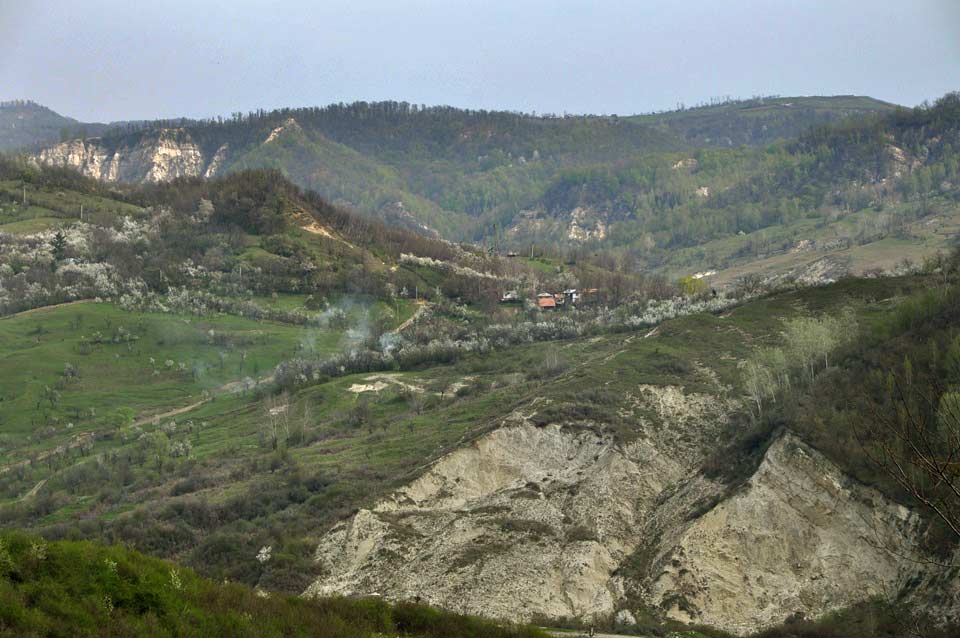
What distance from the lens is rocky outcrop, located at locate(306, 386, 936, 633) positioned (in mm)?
45125

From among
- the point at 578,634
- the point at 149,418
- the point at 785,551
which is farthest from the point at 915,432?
the point at 149,418

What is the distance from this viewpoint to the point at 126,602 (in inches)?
896

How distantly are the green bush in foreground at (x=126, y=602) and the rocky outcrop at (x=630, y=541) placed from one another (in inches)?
803

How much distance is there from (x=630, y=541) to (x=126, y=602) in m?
33.0

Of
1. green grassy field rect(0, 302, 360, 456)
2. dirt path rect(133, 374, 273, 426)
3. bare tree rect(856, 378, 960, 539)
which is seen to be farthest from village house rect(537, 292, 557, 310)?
bare tree rect(856, 378, 960, 539)

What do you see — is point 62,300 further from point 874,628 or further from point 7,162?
point 874,628

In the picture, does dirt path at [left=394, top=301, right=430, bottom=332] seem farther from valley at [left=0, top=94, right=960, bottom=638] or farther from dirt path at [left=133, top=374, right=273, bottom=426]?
dirt path at [left=133, top=374, right=273, bottom=426]

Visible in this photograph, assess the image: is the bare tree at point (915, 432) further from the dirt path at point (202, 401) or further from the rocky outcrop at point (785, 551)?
the dirt path at point (202, 401)

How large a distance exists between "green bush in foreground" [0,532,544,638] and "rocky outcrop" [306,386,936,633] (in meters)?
20.4

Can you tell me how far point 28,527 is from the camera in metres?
66.8

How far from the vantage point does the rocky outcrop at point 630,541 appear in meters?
45.1

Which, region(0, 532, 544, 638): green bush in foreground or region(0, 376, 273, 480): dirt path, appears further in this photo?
region(0, 376, 273, 480): dirt path

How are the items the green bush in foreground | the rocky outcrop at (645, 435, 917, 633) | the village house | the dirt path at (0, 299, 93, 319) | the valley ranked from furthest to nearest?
the village house → the dirt path at (0, 299, 93, 319) → the rocky outcrop at (645, 435, 917, 633) → the valley → the green bush in foreground

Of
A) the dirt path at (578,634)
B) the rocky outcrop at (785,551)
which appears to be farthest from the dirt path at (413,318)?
the dirt path at (578,634)
